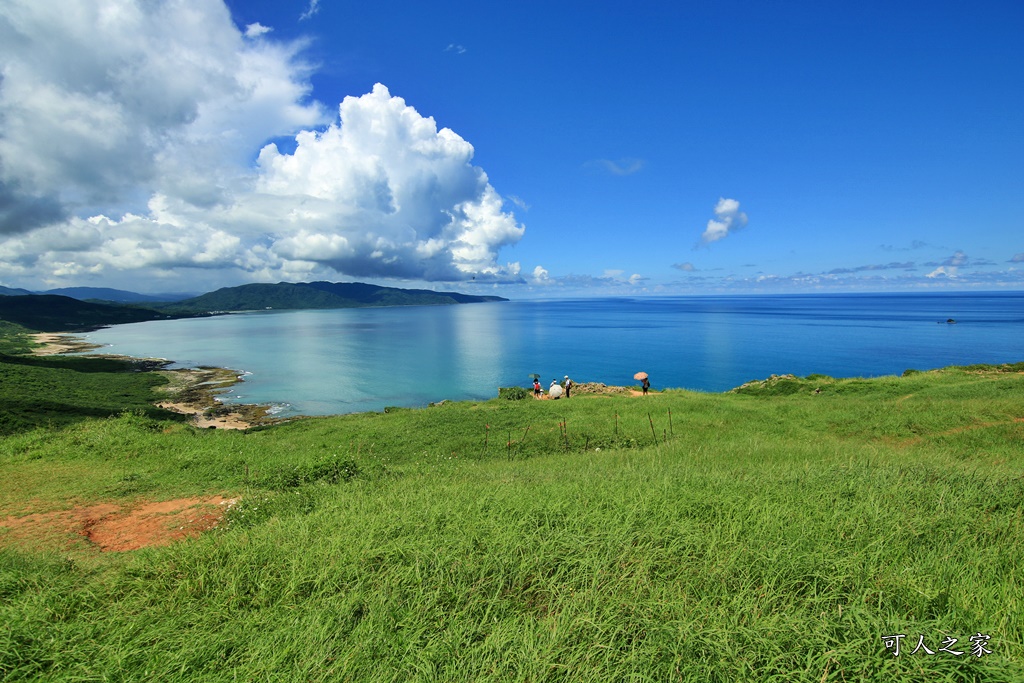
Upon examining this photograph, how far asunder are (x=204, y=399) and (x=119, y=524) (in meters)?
45.8

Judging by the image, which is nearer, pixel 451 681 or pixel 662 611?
pixel 451 681

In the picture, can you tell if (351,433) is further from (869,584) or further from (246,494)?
(869,584)

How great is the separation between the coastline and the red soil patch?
23.6 metres

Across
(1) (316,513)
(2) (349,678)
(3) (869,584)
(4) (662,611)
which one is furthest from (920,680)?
(1) (316,513)

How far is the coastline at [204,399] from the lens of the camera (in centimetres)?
3919

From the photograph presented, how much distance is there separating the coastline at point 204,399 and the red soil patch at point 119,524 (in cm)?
2362

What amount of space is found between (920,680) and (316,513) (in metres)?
7.31

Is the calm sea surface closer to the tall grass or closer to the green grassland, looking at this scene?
the green grassland

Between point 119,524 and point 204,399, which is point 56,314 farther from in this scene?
point 119,524

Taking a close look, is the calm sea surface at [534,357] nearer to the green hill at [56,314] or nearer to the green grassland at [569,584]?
the green grassland at [569,584]

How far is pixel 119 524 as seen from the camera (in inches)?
384

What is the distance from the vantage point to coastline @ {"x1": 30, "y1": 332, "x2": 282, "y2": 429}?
39.2 m

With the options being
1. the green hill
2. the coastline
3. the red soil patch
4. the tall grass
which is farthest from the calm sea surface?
the green hill

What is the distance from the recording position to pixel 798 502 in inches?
250
